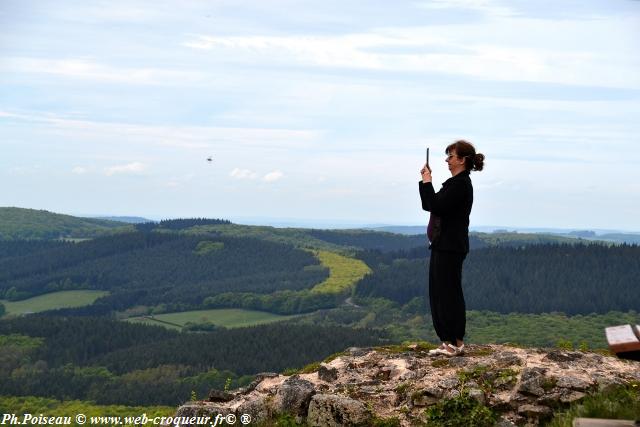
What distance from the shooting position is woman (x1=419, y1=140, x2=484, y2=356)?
1719 centimetres

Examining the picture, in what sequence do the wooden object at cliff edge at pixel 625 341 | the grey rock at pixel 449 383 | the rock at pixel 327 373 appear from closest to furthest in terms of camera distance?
the wooden object at cliff edge at pixel 625 341 → the grey rock at pixel 449 383 → the rock at pixel 327 373

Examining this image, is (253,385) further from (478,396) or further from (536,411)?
(536,411)

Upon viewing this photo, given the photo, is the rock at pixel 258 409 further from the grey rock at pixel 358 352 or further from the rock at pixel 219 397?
the grey rock at pixel 358 352

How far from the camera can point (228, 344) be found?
7702 inches

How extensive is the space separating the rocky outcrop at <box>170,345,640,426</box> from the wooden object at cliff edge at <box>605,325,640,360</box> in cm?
462

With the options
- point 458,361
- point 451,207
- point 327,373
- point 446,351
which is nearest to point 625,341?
point 458,361

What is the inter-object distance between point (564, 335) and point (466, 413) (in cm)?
19060

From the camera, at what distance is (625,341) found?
375 inches

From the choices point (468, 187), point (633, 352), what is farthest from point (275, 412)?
point (633, 352)

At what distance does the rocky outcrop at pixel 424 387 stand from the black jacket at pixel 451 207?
2466 mm

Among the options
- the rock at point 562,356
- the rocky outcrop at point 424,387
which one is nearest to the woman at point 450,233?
the rocky outcrop at point 424,387

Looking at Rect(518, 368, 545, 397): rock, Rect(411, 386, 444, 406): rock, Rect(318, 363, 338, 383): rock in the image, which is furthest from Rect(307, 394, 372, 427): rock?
Rect(518, 368, 545, 397): rock

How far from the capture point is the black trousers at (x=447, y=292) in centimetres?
1758

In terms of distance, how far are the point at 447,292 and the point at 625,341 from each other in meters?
8.18
